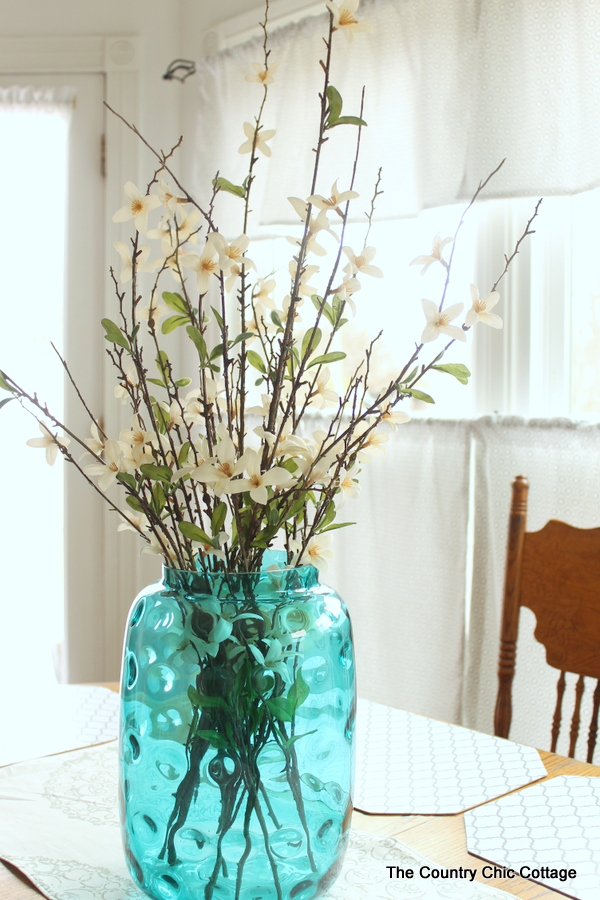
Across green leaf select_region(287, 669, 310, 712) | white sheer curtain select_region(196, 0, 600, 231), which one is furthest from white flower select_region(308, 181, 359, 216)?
white sheer curtain select_region(196, 0, 600, 231)

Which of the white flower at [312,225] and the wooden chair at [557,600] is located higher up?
the white flower at [312,225]

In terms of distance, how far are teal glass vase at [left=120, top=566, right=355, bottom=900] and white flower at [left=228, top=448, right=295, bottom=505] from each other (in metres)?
0.08

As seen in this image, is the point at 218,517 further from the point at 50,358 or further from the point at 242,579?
the point at 50,358

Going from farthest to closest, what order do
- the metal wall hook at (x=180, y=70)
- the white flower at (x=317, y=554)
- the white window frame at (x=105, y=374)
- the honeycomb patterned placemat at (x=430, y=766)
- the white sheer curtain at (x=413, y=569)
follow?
the white window frame at (x=105, y=374) → the metal wall hook at (x=180, y=70) → the white sheer curtain at (x=413, y=569) → the honeycomb patterned placemat at (x=430, y=766) → the white flower at (x=317, y=554)

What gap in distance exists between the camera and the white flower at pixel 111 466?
2.44 feet

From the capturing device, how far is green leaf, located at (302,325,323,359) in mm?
754

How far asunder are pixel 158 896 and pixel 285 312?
0.52 meters

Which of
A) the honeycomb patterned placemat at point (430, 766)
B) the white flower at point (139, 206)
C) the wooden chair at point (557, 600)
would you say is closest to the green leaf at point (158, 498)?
the white flower at point (139, 206)

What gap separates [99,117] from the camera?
3.03 metres

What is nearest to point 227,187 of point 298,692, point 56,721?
point 298,692

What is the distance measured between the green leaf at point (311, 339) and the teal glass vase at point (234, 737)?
0.61 ft

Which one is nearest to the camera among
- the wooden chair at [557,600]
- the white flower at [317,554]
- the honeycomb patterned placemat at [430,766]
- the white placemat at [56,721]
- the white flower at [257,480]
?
the white flower at [257,480]

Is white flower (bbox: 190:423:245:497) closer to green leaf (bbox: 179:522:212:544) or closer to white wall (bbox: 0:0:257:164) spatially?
green leaf (bbox: 179:522:212:544)

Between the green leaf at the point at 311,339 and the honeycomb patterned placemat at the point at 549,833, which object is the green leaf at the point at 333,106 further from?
the honeycomb patterned placemat at the point at 549,833
